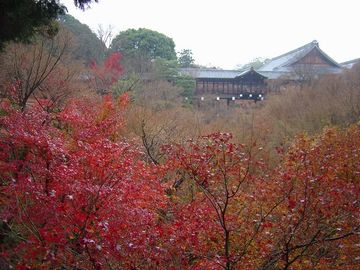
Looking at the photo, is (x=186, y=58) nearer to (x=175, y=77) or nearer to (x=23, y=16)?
(x=175, y=77)

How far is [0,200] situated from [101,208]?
7.28ft

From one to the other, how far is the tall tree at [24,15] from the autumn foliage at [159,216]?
2.02 metres

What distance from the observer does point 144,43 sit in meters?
37.1

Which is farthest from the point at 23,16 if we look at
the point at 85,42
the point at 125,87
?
the point at 85,42

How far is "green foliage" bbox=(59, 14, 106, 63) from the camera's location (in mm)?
31016

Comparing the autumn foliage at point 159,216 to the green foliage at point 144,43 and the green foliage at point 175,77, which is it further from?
the green foliage at point 144,43

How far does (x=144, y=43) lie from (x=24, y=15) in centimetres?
3173

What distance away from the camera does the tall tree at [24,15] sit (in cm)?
600

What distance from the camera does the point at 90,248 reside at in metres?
5.55

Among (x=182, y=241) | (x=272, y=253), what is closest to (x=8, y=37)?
(x=182, y=241)

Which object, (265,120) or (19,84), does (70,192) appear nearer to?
(19,84)

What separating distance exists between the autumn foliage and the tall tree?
6.62 ft

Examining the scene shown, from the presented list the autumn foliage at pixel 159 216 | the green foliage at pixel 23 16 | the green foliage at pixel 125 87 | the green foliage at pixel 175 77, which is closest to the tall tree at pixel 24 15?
the green foliage at pixel 23 16

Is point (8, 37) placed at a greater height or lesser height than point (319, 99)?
greater
